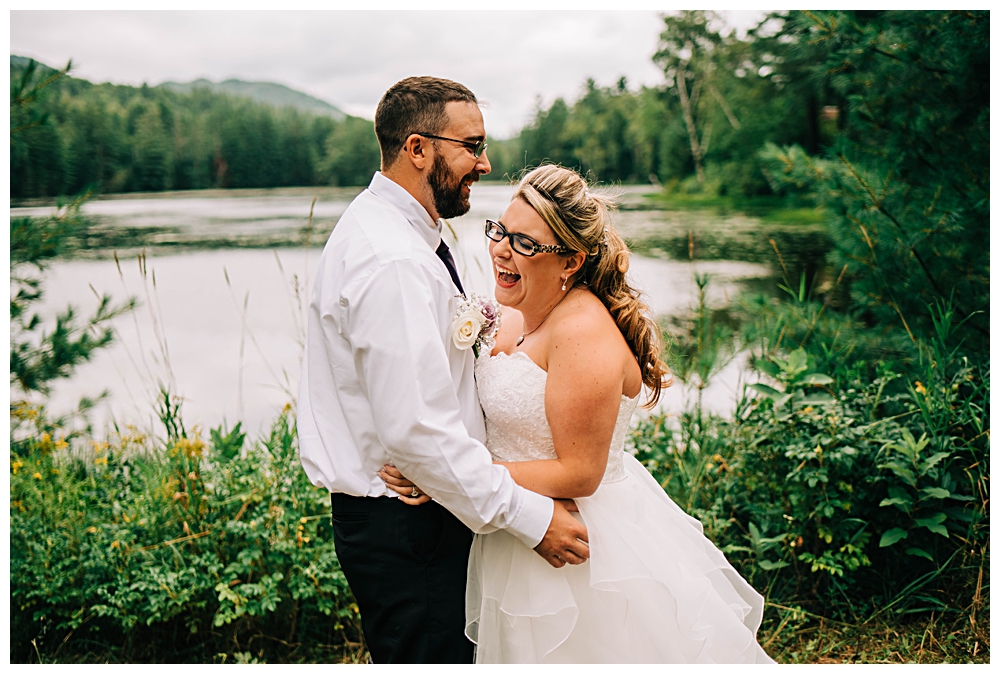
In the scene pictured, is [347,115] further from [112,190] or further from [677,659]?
[677,659]

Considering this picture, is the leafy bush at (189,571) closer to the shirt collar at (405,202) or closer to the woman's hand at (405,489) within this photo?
the woman's hand at (405,489)

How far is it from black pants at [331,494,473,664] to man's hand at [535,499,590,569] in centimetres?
24

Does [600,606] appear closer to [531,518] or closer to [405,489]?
[531,518]

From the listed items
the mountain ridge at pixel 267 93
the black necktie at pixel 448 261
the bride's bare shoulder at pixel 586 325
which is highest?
the mountain ridge at pixel 267 93

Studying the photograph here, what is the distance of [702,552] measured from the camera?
210 centimetres

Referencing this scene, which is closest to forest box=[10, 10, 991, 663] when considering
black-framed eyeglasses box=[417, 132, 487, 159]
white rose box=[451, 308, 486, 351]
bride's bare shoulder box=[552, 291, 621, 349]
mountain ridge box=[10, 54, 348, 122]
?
black-framed eyeglasses box=[417, 132, 487, 159]

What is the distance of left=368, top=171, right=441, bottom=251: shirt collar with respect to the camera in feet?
6.08

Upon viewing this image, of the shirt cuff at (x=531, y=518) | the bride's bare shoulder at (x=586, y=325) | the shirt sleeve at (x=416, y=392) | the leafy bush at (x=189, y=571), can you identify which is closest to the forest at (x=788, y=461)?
the leafy bush at (x=189, y=571)

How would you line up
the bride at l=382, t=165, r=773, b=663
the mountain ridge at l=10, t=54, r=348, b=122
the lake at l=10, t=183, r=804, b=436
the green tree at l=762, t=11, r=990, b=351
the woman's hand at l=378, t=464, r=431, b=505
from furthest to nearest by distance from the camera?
1. the mountain ridge at l=10, t=54, r=348, b=122
2. the lake at l=10, t=183, r=804, b=436
3. the green tree at l=762, t=11, r=990, b=351
4. the bride at l=382, t=165, r=773, b=663
5. the woman's hand at l=378, t=464, r=431, b=505

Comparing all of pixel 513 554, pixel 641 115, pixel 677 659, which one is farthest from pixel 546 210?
pixel 641 115

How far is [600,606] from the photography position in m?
1.88

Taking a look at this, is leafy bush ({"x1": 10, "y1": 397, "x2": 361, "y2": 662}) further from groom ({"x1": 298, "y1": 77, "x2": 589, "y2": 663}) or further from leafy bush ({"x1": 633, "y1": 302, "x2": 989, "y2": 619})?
leafy bush ({"x1": 633, "y1": 302, "x2": 989, "y2": 619})

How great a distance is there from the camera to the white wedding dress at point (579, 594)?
1.86 m

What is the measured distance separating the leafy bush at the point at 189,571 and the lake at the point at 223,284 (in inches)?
24.5
